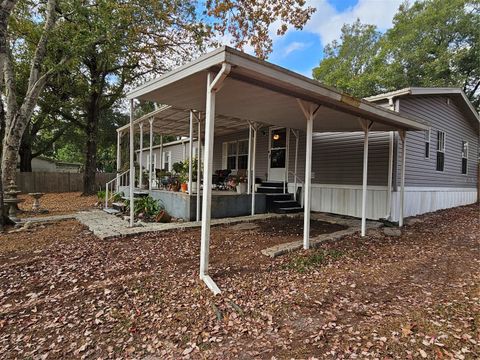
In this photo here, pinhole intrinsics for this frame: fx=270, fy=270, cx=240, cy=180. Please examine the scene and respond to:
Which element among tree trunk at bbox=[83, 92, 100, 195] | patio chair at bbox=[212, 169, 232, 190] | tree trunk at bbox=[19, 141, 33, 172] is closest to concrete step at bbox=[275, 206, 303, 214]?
patio chair at bbox=[212, 169, 232, 190]

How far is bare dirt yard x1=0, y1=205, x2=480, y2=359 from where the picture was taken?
7.23 feet

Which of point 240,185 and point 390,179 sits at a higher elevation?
point 390,179

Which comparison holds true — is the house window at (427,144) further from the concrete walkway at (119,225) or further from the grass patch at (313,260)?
the grass patch at (313,260)

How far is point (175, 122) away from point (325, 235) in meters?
6.51

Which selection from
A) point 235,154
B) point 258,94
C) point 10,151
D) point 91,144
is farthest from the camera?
point 91,144

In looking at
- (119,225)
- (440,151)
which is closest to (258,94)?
(119,225)

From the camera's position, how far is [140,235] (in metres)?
5.46

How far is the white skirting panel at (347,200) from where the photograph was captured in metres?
7.60

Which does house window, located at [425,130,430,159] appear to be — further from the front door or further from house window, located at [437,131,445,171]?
the front door

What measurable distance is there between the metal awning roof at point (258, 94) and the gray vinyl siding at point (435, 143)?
1.67m

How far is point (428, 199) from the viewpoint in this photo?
9.31m

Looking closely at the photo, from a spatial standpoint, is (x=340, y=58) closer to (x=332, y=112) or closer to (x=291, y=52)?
(x=291, y=52)

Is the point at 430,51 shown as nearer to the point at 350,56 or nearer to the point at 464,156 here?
the point at 350,56

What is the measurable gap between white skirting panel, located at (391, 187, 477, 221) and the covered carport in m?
2.36
